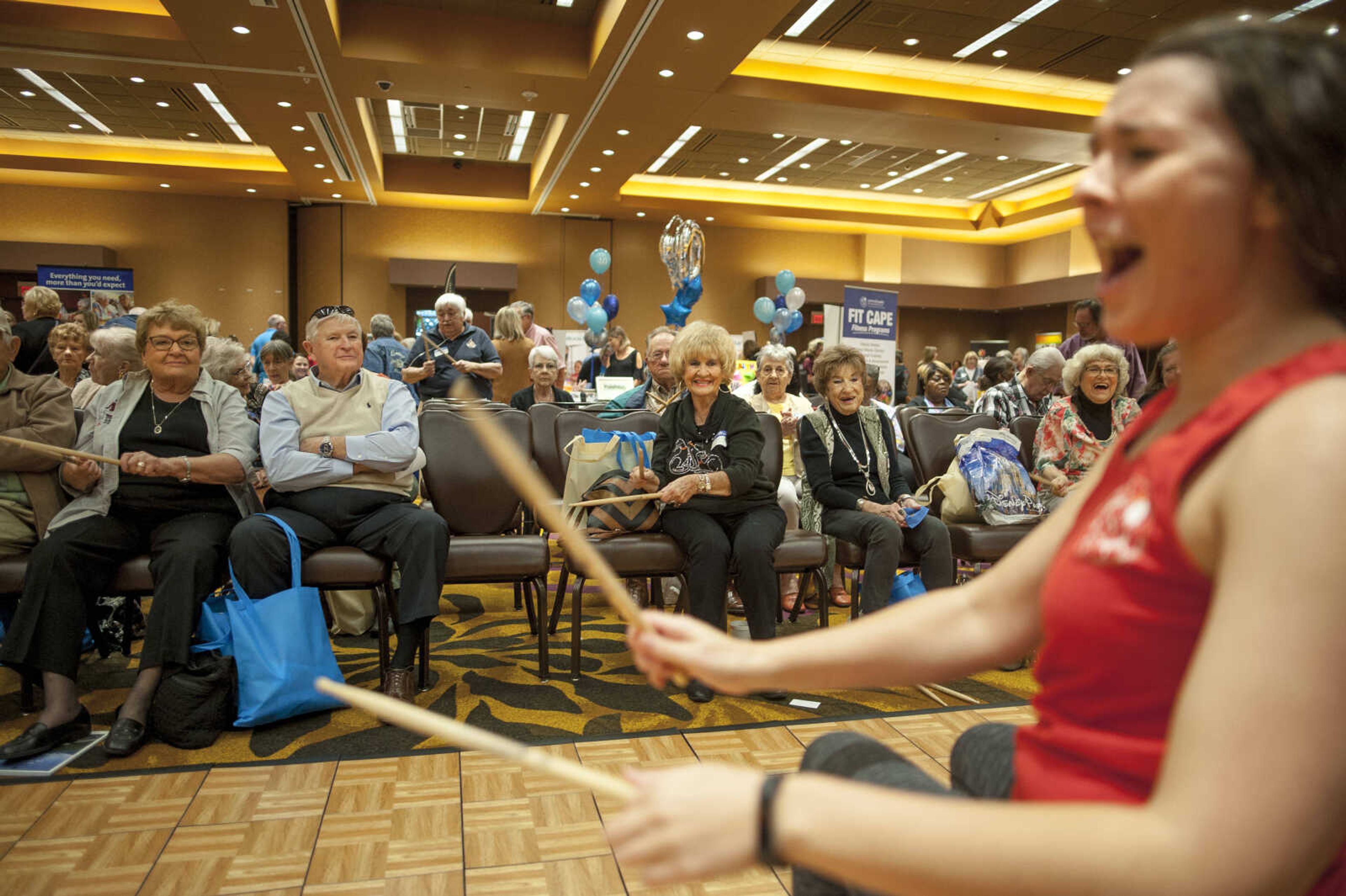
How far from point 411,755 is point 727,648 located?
81.1 inches

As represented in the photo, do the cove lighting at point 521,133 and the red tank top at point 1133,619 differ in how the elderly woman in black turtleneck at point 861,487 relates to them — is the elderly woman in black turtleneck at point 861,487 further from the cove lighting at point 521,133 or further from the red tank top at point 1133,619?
the cove lighting at point 521,133

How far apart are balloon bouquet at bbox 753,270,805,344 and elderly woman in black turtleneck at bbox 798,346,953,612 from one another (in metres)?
4.00

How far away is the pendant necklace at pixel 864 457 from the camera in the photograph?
380 cm

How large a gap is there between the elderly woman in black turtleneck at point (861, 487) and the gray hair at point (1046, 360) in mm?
1534

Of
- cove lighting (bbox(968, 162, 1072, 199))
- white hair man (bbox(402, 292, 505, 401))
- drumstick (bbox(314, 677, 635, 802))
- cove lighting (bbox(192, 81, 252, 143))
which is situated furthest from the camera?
cove lighting (bbox(968, 162, 1072, 199))

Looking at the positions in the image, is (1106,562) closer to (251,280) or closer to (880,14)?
(880,14)

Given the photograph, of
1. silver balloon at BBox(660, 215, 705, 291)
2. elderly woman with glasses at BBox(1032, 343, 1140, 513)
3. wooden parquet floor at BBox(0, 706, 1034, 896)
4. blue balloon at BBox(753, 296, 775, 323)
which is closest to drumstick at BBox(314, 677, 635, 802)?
wooden parquet floor at BBox(0, 706, 1034, 896)

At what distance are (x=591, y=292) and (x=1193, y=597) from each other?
943cm

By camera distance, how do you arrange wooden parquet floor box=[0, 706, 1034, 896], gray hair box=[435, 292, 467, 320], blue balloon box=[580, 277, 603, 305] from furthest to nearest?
blue balloon box=[580, 277, 603, 305], gray hair box=[435, 292, 467, 320], wooden parquet floor box=[0, 706, 1034, 896]

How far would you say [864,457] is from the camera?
383cm

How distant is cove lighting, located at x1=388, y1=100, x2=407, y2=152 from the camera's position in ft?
32.3

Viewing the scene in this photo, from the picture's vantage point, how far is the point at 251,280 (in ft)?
44.4

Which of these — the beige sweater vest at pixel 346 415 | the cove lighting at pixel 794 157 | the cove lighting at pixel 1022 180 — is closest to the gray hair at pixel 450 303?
the beige sweater vest at pixel 346 415

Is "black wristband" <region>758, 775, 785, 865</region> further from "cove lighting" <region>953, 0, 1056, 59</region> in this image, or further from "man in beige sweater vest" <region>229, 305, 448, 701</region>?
"cove lighting" <region>953, 0, 1056, 59</region>
